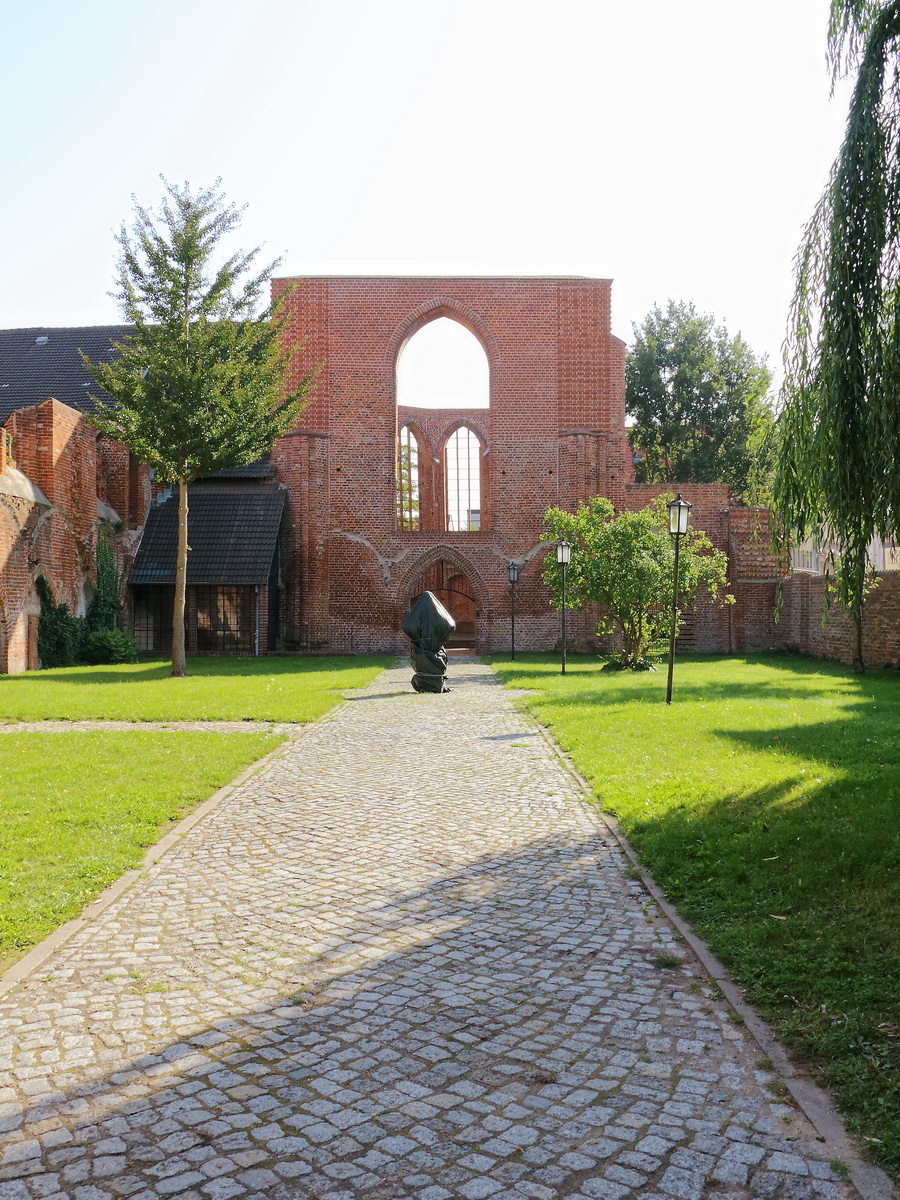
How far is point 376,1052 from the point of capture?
133 inches

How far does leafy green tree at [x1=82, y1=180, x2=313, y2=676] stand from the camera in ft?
64.3

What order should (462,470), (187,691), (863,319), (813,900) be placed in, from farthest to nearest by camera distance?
1. (462,470)
2. (187,691)
3. (863,319)
4. (813,900)

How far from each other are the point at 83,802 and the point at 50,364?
26291 mm

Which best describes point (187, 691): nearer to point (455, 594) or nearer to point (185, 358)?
point (185, 358)

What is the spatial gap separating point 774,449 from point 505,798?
147 inches

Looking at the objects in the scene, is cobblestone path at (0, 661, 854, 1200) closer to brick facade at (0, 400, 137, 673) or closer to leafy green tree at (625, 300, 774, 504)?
brick facade at (0, 400, 137, 673)

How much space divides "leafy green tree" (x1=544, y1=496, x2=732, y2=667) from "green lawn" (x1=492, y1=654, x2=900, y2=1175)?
8109mm

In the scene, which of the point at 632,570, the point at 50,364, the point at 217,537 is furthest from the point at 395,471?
the point at 632,570

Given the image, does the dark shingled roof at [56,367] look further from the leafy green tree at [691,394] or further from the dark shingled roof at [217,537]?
the leafy green tree at [691,394]

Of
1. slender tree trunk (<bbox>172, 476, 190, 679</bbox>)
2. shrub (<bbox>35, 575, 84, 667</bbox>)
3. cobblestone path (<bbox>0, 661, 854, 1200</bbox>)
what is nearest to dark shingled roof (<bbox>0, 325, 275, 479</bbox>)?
shrub (<bbox>35, 575, 84, 667</bbox>)

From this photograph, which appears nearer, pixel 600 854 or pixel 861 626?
pixel 600 854

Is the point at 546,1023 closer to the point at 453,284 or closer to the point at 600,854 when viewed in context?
the point at 600,854

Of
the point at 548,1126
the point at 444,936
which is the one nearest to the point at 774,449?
the point at 444,936

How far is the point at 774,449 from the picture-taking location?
26.3 feet
